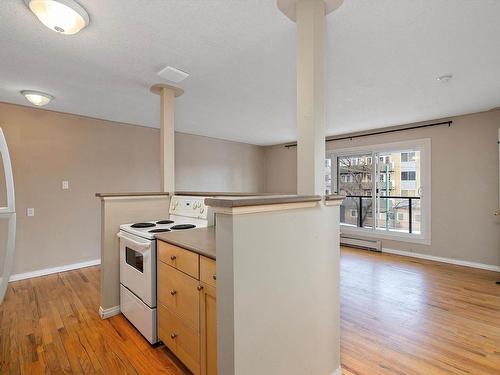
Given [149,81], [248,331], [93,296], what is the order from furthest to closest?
[93,296], [149,81], [248,331]

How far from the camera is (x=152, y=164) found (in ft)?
15.3

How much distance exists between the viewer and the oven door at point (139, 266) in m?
1.88

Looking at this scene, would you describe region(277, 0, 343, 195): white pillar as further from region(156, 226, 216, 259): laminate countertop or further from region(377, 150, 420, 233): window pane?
region(377, 150, 420, 233): window pane

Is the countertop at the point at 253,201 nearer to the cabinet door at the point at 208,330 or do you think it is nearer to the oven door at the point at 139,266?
the cabinet door at the point at 208,330

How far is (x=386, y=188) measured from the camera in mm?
4879

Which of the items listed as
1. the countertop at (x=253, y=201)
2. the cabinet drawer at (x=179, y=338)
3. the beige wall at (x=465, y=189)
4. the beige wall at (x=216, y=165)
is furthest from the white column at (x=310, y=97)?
the beige wall at (x=216, y=165)

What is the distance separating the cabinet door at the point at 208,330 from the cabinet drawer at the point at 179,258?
14 centimetres

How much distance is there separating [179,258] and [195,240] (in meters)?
0.15

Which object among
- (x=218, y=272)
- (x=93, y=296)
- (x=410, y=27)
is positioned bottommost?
(x=93, y=296)

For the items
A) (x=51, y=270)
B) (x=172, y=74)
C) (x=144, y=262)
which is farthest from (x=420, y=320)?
(x=51, y=270)

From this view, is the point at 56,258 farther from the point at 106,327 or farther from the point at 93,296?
the point at 106,327

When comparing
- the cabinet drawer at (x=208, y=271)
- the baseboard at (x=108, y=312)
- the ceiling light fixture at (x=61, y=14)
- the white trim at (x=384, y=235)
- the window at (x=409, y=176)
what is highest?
the ceiling light fixture at (x=61, y=14)

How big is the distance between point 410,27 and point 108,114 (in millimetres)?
3882

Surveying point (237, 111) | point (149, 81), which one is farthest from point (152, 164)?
point (149, 81)
